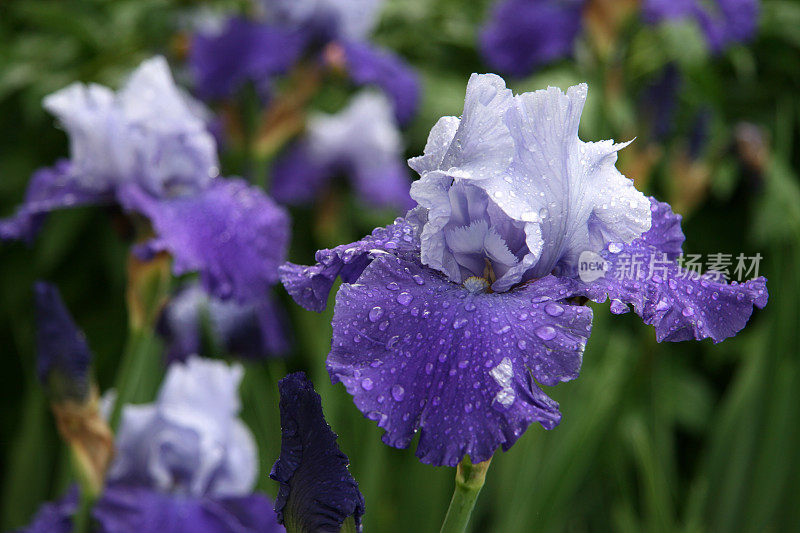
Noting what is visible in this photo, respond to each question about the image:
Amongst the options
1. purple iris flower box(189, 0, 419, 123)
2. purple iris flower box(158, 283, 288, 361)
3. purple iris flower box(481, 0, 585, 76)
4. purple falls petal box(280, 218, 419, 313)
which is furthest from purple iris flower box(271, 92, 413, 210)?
purple falls petal box(280, 218, 419, 313)

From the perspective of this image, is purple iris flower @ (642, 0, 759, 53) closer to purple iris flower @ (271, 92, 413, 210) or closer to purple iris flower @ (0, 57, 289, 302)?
purple iris flower @ (271, 92, 413, 210)

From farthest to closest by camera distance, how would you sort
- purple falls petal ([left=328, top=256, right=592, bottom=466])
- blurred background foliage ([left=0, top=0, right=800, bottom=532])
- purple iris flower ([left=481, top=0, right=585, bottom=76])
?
purple iris flower ([left=481, top=0, right=585, bottom=76]) → blurred background foliage ([left=0, top=0, right=800, bottom=532]) → purple falls petal ([left=328, top=256, right=592, bottom=466])

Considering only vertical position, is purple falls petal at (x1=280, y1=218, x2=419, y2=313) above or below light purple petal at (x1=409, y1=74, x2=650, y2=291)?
below

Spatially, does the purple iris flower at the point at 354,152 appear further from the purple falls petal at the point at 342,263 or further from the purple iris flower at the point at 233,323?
the purple falls petal at the point at 342,263

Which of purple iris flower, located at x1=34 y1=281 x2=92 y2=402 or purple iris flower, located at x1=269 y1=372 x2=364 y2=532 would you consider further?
purple iris flower, located at x1=34 y1=281 x2=92 y2=402

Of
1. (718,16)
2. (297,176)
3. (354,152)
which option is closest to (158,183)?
(297,176)

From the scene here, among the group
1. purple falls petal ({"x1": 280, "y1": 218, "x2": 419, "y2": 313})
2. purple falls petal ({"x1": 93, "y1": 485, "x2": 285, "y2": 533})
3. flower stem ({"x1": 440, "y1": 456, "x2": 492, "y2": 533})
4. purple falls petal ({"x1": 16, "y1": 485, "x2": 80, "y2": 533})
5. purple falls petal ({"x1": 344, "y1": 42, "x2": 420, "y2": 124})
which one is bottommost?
purple falls petal ({"x1": 16, "y1": 485, "x2": 80, "y2": 533})

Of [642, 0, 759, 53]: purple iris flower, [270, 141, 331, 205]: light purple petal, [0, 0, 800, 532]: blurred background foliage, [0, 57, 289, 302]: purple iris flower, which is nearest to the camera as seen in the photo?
[0, 57, 289, 302]: purple iris flower

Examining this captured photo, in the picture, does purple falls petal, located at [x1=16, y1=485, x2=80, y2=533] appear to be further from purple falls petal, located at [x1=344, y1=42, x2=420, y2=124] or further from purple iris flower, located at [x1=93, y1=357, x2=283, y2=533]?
purple falls petal, located at [x1=344, y1=42, x2=420, y2=124]
